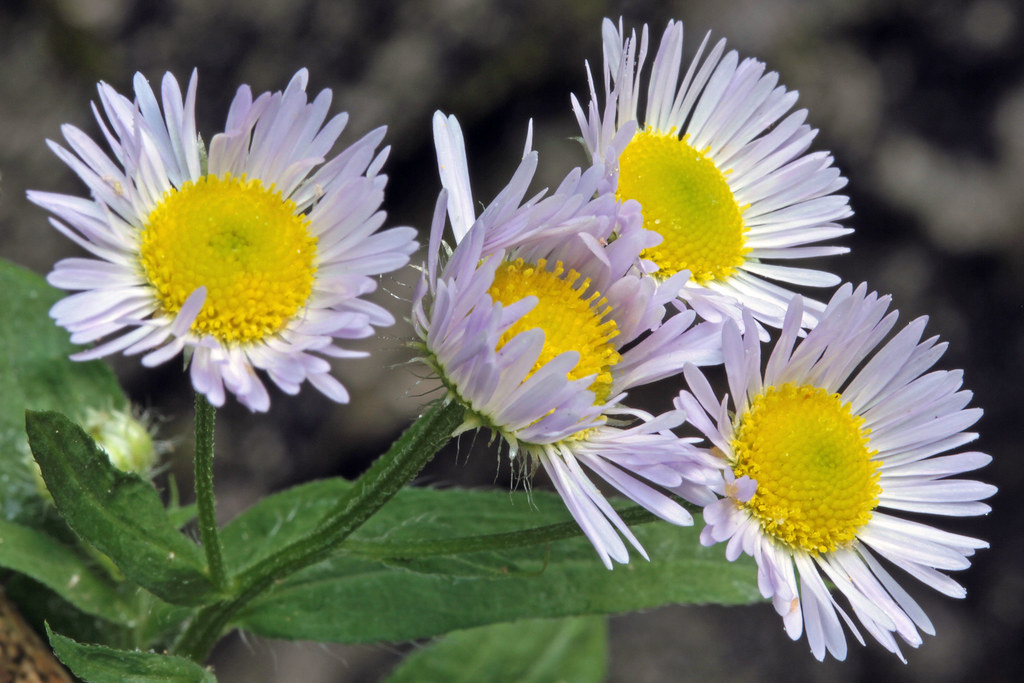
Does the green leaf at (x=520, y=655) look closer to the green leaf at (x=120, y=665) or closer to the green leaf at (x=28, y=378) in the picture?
the green leaf at (x=28, y=378)

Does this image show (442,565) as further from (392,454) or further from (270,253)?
(270,253)

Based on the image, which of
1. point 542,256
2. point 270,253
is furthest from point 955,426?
point 270,253

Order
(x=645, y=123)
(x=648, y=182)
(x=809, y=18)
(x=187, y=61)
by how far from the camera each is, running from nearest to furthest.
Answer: (x=648, y=182)
(x=645, y=123)
(x=187, y=61)
(x=809, y=18)

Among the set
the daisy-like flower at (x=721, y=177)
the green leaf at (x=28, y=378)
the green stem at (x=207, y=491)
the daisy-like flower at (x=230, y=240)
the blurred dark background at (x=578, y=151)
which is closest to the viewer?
the daisy-like flower at (x=230, y=240)

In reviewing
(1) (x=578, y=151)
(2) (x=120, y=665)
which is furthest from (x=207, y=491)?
(1) (x=578, y=151)

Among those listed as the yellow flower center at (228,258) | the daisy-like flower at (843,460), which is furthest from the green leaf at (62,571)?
the daisy-like flower at (843,460)

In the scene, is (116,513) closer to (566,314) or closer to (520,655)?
(566,314)

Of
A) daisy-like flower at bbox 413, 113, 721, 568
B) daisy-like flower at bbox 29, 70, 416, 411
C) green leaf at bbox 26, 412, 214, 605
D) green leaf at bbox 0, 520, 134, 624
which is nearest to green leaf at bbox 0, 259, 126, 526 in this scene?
green leaf at bbox 0, 520, 134, 624
